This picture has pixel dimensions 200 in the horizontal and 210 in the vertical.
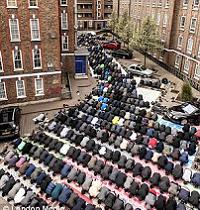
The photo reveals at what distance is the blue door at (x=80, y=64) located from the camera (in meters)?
49.0

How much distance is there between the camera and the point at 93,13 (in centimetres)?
10150

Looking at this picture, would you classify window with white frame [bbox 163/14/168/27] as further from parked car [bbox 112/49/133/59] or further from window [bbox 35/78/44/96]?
window [bbox 35/78/44/96]

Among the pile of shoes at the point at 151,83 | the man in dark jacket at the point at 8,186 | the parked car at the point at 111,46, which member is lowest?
the man in dark jacket at the point at 8,186

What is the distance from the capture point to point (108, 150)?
26.9 metres

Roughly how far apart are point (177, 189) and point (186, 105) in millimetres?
15983

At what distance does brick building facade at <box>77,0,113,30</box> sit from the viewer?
99688 millimetres

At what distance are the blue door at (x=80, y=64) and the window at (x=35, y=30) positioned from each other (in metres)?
14.0

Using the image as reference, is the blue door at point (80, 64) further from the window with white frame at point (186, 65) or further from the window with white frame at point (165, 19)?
the window with white frame at point (165, 19)

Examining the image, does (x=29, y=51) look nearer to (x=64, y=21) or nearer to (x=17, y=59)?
(x=17, y=59)

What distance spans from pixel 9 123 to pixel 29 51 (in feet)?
35.9

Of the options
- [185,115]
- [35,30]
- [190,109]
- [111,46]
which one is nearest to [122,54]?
[111,46]

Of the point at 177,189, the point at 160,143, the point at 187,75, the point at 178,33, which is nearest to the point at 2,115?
the point at 160,143

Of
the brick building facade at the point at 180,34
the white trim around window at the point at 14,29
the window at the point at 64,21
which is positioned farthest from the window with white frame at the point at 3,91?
the brick building facade at the point at 180,34

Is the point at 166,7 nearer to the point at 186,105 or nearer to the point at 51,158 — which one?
the point at 186,105
